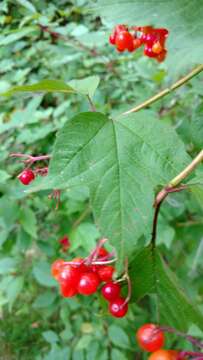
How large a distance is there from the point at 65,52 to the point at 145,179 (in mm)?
1285

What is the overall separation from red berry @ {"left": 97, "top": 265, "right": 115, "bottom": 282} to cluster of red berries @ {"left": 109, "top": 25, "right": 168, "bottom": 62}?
1.29 ft

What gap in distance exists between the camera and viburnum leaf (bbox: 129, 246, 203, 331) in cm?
69

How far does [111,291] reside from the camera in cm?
71

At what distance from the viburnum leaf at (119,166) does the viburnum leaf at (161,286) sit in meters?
0.12

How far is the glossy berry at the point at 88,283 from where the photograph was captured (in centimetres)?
73

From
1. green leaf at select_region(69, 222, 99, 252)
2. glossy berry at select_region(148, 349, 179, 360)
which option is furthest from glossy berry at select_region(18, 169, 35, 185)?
green leaf at select_region(69, 222, 99, 252)

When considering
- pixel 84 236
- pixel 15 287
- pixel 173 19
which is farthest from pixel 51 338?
pixel 173 19

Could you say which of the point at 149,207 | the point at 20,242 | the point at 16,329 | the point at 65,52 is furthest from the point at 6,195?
the point at 16,329

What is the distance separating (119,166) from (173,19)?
209 millimetres

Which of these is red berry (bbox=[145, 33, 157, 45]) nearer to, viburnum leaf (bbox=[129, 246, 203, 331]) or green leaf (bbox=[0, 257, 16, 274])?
viburnum leaf (bbox=[129, 246, 203, 331])

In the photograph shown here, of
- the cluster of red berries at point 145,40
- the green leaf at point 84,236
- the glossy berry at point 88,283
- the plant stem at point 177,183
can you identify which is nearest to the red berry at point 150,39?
the cluster of red berries at point 145,40

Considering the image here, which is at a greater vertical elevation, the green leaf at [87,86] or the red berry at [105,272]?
the green leaf at [87,86]

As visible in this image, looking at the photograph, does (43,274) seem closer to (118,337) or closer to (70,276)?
(118,337)

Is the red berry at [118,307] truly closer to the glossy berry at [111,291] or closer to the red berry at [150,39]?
the glossy berry at [111,291]
